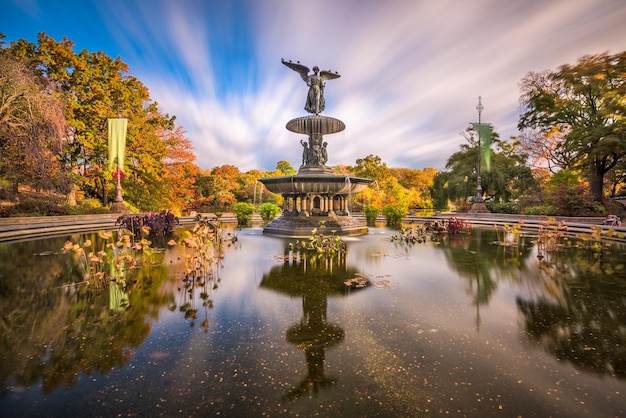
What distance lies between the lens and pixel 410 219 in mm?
24234

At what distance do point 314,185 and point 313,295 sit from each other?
8.83 m

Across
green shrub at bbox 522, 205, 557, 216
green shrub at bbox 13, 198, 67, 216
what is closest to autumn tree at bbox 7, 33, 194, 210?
green shrub at bbox 13, 198, 67, 216

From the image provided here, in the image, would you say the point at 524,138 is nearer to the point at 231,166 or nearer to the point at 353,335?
the point at 353,335

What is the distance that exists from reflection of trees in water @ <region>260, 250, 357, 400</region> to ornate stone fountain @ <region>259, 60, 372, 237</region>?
17.2ft

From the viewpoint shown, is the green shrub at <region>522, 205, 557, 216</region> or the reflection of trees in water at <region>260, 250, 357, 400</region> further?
the green shrub at <region>522, 205, 557, 216</region>

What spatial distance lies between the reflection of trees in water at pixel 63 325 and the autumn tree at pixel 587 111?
25422 millimetres

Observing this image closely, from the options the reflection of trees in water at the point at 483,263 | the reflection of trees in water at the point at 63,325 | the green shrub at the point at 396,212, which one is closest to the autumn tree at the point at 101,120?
the reflection of trees in water at the point at 63,325

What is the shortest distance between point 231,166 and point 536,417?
44692 mm

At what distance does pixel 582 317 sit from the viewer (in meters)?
3.65

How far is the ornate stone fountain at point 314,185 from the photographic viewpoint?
1296 centimetres

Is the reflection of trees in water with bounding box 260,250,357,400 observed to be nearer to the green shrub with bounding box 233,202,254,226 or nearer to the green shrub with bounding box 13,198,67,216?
the green shrub with bounding box 233,202,254,226

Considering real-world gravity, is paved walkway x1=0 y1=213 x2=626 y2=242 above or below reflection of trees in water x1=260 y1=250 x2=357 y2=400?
above

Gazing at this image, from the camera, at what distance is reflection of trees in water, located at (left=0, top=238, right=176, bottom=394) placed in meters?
2.53

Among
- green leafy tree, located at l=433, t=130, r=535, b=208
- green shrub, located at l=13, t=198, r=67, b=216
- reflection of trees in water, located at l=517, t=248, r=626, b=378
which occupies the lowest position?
reflection of trees in water, located at l=517, t=248, r=626, b=378
